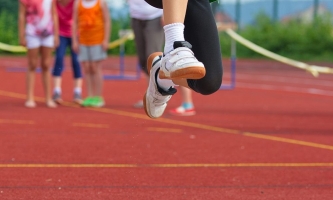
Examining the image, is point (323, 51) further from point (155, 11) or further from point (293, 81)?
point (155, 11)

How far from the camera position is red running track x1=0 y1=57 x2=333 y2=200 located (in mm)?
4898

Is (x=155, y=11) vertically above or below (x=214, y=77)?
below

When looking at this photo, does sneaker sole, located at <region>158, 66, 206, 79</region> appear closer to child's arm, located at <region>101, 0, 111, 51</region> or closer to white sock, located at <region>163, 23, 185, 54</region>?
white sock, located at <region>163, 23, 185, 54</region>

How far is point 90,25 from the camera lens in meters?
10.2

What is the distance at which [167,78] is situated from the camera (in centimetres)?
394

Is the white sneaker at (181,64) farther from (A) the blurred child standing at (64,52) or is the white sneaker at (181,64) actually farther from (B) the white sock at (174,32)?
(A) the blurred child standing at (64,52)

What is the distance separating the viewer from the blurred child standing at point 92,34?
10.2 metres

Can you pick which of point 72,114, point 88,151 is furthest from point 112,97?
point 88,151

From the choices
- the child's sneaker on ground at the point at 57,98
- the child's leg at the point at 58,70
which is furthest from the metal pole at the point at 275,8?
the child's sneaker on ground at the point at 57,98

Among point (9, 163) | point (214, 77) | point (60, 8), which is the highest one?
point (214, 77)

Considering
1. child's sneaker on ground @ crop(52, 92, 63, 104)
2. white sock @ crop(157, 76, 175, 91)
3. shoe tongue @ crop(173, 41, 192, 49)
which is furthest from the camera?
child's sneaker on ground @ crop(52, 92, 63, 104)

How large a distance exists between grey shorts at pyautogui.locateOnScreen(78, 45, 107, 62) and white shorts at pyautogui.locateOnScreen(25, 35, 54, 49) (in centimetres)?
48


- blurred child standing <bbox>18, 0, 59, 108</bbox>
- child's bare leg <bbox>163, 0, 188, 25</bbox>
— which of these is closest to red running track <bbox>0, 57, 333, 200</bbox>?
blurred child standing <bbox>18, 0, 59, 108</bbox>

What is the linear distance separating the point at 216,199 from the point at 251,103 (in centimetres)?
679
